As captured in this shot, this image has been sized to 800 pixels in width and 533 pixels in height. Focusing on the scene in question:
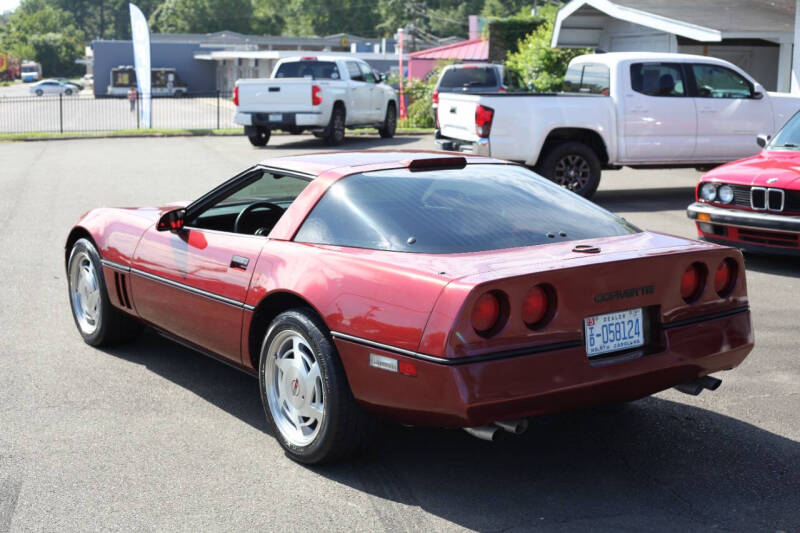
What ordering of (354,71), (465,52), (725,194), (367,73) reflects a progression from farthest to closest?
(465,52) → (367,73) → (354,71) → (725,194)

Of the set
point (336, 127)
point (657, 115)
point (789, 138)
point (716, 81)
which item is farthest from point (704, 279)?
point (336, 127)

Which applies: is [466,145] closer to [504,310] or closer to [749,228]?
[749,228]

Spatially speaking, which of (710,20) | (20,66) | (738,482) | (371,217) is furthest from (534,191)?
(20,66)

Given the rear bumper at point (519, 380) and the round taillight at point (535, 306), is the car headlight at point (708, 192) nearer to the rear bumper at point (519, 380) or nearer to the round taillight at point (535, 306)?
the rear bumper at point (519, 380)

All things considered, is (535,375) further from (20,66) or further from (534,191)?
(20,66)

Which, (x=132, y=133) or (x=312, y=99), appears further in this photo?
(x=132, y=133)

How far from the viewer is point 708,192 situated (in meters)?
9.91

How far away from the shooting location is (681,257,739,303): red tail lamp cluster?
4559 millimetres

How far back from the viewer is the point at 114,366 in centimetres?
623

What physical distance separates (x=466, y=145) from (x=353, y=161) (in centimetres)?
886

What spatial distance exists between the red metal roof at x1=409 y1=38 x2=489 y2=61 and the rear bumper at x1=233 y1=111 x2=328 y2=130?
23.6 m

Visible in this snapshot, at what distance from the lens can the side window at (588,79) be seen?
1438 centimetres

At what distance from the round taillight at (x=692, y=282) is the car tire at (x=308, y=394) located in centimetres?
149

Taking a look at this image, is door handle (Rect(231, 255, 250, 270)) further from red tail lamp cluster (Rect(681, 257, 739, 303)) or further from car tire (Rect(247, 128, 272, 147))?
car tire (Rect(247, 128, 272, 147))
